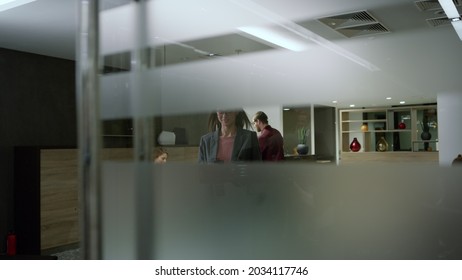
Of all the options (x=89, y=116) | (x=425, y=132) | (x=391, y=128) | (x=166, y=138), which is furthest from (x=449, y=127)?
(x=89, y=116)

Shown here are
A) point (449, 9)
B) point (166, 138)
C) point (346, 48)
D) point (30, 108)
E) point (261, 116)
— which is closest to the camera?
point (449, 9)

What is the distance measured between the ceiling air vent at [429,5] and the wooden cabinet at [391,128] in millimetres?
293

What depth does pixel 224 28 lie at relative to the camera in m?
1.58

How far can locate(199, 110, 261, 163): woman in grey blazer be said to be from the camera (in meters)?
1.52

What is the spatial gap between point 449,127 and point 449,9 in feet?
1.14

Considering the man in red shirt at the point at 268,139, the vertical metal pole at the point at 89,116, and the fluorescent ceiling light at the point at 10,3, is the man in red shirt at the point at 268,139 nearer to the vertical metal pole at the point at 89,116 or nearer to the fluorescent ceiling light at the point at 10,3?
the vertical metal pole at the point at 89,116

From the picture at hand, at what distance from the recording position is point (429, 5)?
1288 mm

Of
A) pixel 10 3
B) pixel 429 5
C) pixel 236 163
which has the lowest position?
pixel 236 163

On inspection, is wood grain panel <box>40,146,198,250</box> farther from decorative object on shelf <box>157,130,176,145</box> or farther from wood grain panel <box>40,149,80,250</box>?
decorative object on shelf <box>157,130,176,145</box>

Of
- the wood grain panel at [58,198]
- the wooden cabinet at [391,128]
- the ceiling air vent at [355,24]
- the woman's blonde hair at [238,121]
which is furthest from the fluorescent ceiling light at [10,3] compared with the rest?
the wooden cabinet at [391,128]

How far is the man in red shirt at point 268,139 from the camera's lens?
1.47 m

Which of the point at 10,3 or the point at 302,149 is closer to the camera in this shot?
the point at 302,149

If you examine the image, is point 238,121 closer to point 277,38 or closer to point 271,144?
point 271,144
